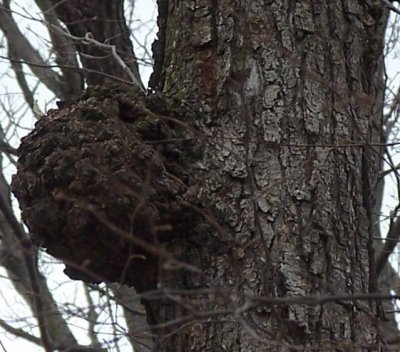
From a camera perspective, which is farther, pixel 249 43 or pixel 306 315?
pixel 249 43

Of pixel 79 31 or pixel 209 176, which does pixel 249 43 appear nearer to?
pixel 209 176

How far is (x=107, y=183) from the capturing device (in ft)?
7.48

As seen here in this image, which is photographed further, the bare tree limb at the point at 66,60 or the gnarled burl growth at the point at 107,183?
the bare tree limb at the point at 66,60

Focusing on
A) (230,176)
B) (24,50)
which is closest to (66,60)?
(24,50)

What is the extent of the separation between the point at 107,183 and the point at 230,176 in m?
0.31

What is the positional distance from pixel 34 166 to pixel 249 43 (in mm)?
633

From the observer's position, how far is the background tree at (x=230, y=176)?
7.33ft

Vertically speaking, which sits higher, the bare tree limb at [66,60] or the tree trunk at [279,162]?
the bare tree limb at [66,60]

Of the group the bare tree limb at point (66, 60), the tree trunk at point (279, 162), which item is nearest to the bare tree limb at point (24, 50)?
the bare tree limb at point (66, 60)

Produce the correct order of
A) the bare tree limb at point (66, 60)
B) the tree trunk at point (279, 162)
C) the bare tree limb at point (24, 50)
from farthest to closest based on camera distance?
the bare tree limb at point (24, 50)
the bare tree limb at point (66, 60)
the tree trunk at point (279, 162)

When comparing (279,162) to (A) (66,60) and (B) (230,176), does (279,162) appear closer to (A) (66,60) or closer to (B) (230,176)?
(B) (230,176)

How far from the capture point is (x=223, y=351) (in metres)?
2.19

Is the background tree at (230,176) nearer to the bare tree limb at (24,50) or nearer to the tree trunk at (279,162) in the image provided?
the tree trunk at (279,162)

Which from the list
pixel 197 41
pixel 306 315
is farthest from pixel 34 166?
pixel 306 315
